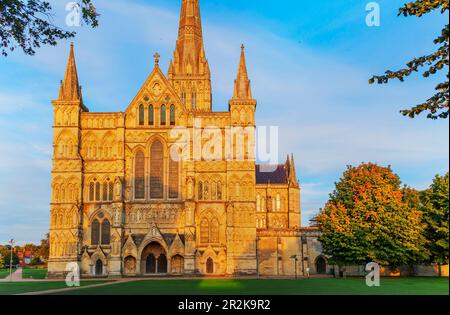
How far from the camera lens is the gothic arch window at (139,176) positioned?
220 feet

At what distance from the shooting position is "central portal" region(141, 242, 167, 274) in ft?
214

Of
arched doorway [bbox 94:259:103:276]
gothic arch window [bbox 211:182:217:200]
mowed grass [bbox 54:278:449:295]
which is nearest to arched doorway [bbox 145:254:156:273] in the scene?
arched doorway [bbox 94:259:103:276]

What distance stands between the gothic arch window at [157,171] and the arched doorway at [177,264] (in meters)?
7.39

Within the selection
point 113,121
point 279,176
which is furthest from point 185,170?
point 279,176

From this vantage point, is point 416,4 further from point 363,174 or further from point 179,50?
point 179,50

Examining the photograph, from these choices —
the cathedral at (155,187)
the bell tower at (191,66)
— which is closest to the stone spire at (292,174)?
the bell tower at (191,66)

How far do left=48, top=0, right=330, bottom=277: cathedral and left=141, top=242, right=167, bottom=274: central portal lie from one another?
117 mm

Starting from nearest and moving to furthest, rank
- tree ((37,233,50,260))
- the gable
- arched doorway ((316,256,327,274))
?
1. the gable
2. arched doorway ((316,256,327,274))
3. tree ((37,233,50,260))

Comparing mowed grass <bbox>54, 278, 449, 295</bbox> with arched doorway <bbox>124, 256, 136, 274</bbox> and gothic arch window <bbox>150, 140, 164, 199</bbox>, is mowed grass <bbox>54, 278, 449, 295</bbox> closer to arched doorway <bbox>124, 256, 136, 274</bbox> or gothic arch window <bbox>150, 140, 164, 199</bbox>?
arched doorway <bbox>124, 256, 136, 274</bbox>

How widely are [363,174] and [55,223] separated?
1385 inches

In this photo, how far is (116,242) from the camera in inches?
2537

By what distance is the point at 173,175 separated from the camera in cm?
6738

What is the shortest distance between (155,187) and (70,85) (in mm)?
16273

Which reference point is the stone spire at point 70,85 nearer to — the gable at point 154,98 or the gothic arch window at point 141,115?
the gable at point 154,98
